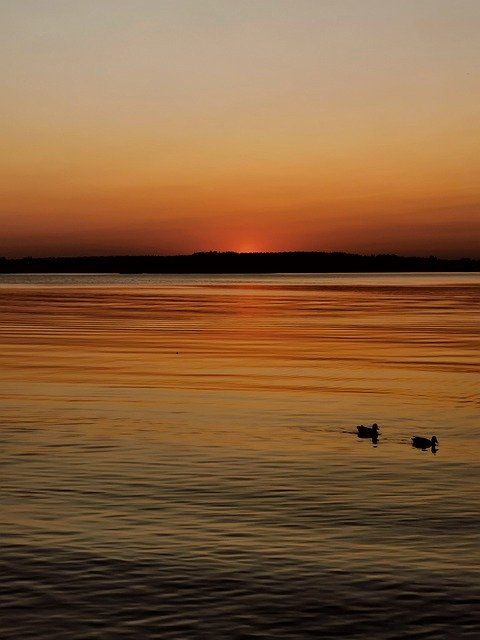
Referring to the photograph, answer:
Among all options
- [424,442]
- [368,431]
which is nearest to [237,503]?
[424,442]

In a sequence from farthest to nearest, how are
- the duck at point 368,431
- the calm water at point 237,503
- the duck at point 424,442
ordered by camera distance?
1. the duck at point 368,431
2. the duck at point 424,442
3. the calm water at point 237,503

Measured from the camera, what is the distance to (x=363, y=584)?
12867 millimetres

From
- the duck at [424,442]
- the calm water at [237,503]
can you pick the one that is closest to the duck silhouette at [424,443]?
the duck at [424,442]

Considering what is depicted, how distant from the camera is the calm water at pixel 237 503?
1197cm

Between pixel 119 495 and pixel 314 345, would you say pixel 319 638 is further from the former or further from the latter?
pixel 314 345

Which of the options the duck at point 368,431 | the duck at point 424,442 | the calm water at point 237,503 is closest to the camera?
the calm water at point 237,503

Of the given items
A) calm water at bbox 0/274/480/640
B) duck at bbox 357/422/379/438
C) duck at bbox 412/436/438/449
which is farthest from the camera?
duck at bbox 357/422/379/438

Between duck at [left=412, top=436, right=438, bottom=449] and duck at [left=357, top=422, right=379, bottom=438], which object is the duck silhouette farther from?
duck at [left=357, top=422, right=379, bottom=438]

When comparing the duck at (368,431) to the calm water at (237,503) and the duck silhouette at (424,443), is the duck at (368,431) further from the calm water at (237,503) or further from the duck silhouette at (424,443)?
the duck silhouette at (424,443)

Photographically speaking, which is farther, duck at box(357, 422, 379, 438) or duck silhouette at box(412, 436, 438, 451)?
duck at box(357, 422, 379, 438)

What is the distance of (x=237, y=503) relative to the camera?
16.9 meters

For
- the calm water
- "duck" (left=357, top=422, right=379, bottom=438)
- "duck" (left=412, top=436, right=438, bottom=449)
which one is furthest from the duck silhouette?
"duck" (left=357, top=422, right=379, bottom=438)

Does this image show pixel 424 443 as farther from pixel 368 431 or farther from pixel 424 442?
pixel 368 431

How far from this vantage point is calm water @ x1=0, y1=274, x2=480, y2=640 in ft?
39.3
